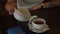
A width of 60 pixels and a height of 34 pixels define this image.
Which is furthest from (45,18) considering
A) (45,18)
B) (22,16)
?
(22,16)

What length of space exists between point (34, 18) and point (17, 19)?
135mm

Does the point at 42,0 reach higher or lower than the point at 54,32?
higher

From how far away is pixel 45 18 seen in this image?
1192mm

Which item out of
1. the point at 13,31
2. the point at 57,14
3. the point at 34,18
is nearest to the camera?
the point at 13,31

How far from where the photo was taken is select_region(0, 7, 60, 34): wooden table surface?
1063mm

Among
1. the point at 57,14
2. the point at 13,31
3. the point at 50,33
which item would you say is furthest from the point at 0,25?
the point at 57,14

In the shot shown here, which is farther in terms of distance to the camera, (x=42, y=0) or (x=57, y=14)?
(x=42, y=0)

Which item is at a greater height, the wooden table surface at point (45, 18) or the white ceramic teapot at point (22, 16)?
the white ceramic teapot at point (22, 16)

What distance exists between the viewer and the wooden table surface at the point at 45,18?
1.06 meters

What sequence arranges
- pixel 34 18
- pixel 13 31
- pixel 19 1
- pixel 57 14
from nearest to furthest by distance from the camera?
pixel 13 31, pixel 34 18, pixel 57 14, pixel 19 1

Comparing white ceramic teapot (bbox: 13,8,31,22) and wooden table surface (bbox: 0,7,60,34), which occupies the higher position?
white ceramic teapot (bbox: 13,8,31,22)

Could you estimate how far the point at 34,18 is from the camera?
1.14 m

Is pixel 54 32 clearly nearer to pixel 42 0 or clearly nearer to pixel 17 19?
pixel 17 19

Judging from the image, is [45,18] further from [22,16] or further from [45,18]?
[22,16]
